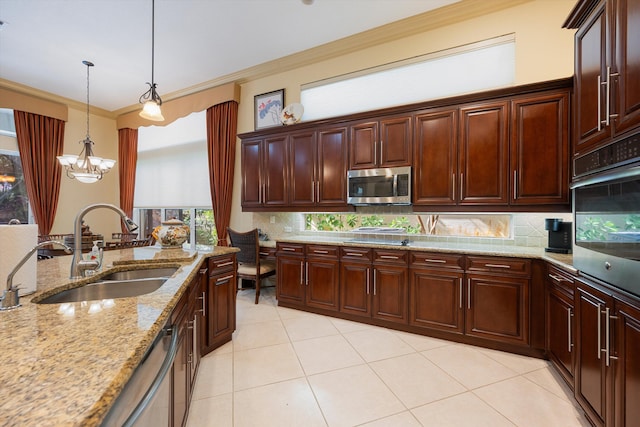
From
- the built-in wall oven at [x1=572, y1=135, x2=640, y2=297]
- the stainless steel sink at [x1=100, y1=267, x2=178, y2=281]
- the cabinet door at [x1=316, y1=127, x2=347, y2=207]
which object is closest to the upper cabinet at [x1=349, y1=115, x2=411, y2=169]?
the cabinet door at [x1=316, y1=127, x2=347, y2=207]

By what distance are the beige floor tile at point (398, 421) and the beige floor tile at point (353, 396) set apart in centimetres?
3

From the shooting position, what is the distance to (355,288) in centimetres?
314

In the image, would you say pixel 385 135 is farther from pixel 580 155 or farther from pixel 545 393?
pixel 545 393

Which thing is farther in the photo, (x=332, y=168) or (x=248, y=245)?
(x=248, y=245)

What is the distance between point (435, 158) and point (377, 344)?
1993mm

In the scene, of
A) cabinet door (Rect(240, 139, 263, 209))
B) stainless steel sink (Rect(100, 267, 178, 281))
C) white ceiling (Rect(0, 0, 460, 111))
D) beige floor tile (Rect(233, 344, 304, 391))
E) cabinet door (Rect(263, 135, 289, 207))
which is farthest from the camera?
cabinet door (Rect(240, 139, 263, 209))

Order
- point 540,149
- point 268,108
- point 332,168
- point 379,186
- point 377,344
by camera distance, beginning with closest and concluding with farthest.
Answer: point 540,149
point 377,344
point 379,186
point 332,168
point 268,108

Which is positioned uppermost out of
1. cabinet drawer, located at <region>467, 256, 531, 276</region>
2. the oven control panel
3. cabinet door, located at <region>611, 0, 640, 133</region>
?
cabinet door, located at <region>611, 0, 640, 133</region>

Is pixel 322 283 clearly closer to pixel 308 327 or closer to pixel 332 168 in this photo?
pixel 308 327

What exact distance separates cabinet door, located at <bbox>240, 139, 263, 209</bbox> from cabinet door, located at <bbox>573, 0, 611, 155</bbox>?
3364 mm

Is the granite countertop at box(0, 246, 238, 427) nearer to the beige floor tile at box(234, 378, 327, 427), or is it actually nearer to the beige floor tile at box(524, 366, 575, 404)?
the beige floor tile at box(234, 378, 327, 427)

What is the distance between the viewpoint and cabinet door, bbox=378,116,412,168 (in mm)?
3053

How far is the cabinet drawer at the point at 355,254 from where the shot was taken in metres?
3.07

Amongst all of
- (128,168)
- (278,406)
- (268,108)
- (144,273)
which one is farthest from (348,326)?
(128,168)
